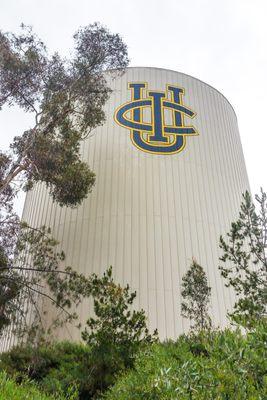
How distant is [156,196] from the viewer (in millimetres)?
15320

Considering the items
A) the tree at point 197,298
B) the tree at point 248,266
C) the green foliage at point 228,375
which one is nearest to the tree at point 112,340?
the tree at point 248,266

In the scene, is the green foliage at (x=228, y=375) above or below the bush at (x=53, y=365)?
below

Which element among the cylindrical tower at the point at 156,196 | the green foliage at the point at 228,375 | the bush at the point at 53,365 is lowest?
the green foliage at the point at 228,375

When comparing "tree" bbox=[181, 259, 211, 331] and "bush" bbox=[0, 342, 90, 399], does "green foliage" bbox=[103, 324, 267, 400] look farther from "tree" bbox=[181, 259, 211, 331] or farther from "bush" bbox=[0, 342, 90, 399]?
"tree" bbox=[181, 259, 211, 331]

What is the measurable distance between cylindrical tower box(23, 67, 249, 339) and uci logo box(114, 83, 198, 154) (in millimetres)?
48

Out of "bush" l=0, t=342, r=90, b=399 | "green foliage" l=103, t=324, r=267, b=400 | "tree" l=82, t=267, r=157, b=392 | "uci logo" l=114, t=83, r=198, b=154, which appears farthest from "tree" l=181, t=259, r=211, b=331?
"green foliage" l=103, t=324, r=267, b=400

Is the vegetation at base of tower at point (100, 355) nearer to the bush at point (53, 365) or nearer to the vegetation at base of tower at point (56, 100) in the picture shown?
the bush at point (53, 365)

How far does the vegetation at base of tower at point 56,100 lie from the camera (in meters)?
9.95

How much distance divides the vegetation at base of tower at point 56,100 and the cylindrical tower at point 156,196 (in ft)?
11.4

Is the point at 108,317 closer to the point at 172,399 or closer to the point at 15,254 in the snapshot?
the point at 15,254

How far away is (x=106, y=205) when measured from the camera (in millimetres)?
15094

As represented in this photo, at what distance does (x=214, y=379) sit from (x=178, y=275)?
1099 cm

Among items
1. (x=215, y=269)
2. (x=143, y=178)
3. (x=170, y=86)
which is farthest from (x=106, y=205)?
(x=170, y=86)

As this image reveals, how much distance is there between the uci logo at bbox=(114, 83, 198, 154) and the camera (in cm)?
1673
